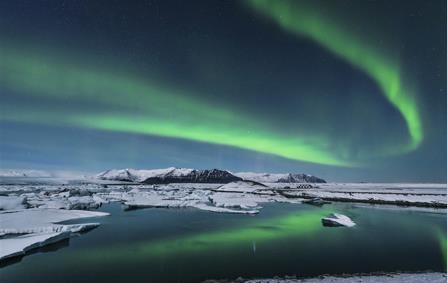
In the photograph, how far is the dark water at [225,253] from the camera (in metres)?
11.7

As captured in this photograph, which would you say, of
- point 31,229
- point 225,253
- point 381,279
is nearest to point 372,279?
point 381,279

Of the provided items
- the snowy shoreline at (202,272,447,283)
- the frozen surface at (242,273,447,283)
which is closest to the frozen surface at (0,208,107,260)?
the snowy shoreline at (202,272,447,283)

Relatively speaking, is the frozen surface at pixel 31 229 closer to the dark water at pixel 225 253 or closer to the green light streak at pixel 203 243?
the dark water at pixel 225 253

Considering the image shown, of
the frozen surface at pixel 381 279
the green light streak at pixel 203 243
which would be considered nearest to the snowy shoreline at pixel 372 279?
the frozen surface at pixel 381 279

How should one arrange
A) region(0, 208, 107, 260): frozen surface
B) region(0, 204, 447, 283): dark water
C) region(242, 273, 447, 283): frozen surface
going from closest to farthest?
1. region(242, 273, 447, 283): frozen surface
2. region(0, 204, 447, 283): dark water
3. region(0, 208, 107, 260): frozen surface

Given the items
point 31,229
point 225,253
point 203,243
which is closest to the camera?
point 225,253

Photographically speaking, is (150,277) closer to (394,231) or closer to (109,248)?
(109,248)

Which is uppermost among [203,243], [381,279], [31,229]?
[31,229]

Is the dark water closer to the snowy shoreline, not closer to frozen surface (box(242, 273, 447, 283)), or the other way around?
the snowy shoreline

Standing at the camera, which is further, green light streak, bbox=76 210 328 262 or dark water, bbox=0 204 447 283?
green light streak, bbox=76 210 328 262

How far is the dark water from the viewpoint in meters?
11.7

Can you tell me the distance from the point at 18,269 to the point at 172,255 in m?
6.68

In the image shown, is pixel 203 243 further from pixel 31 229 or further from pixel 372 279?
pixel 31 229

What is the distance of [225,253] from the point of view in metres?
14.8
